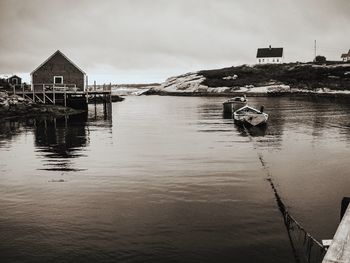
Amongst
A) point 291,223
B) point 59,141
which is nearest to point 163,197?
point 291,223

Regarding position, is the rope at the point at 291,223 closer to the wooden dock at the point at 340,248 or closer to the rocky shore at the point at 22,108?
the wooden dock at the point at 340,248

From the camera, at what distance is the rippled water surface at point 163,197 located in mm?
9250

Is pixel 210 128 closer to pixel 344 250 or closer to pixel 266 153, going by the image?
pixel 266 153

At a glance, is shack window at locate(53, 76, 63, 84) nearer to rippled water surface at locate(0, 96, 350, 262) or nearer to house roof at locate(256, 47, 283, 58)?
rippled water surface at locate(0, 96, 350, 262)

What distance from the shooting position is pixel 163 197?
1327 cm

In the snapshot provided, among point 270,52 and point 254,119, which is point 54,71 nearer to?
point 254,119

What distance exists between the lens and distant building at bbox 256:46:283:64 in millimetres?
139375

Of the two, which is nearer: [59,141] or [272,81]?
[59,141]

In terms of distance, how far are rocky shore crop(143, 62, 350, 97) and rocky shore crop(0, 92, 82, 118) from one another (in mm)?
62016

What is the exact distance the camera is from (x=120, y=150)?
2317 centimetres

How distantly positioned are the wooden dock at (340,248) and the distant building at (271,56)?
14056 cm

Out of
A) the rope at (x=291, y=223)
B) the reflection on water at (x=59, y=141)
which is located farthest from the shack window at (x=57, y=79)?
the rope at (x=291, y=223)

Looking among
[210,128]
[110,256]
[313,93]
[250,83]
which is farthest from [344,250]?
[250,83]

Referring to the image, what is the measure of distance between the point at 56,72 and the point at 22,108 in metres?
12.6
